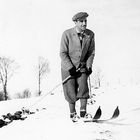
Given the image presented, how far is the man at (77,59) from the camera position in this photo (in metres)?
6.05

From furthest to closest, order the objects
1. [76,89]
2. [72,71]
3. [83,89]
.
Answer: [76,89], [83,89], [72,71]

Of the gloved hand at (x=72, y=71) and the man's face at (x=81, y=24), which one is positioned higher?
the man's face at (x=81, y=24)

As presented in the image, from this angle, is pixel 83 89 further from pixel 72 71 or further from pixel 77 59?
pixel 77 59

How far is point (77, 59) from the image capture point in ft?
20.1

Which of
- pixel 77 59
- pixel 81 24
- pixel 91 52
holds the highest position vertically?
pixel 81 24

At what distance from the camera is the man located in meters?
6.05

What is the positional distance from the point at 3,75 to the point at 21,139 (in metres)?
57.9

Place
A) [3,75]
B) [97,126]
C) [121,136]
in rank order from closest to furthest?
1. [121,136]
2. [97,126]
3. [3,75]

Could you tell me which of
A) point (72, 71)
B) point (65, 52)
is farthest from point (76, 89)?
point (65, 52)

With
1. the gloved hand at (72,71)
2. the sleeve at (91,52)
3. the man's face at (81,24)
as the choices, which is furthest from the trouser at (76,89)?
the man's face at (81,24)

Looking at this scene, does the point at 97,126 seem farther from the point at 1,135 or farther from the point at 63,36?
the point at 63,36

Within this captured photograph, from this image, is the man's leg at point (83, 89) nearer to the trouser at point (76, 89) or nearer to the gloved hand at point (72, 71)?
the trouser at point (76, 89)

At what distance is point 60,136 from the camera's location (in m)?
4.55

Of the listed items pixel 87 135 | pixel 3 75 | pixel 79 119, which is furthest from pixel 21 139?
pixel 3 75
